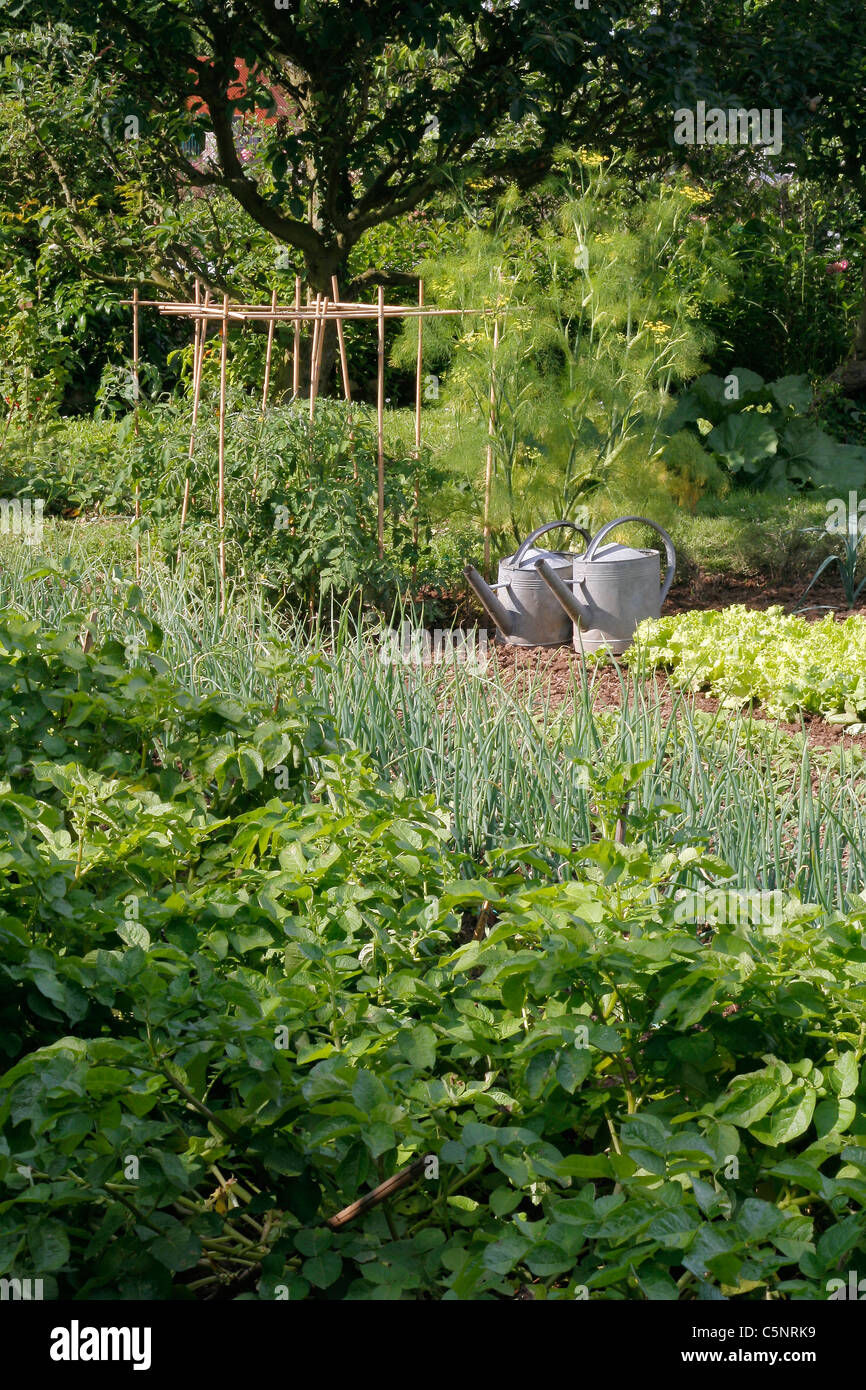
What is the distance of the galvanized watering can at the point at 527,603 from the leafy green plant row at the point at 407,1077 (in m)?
3.34

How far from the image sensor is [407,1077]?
162 cm

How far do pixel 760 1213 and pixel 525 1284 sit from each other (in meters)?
0.41

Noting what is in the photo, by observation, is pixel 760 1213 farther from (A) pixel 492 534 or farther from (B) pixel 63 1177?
(A) pixel 492 534

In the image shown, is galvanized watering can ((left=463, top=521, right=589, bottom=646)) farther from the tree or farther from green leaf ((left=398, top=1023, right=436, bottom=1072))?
green leaf ((left=398, top=1023, right=436, bottom=1072))

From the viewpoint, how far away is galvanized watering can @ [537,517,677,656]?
5.39m

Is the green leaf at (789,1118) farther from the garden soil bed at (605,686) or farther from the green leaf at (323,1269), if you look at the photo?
the garden soil bed at (605,686)

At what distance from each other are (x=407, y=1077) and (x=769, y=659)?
3.32 m

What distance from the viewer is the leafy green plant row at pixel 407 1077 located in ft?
4.75

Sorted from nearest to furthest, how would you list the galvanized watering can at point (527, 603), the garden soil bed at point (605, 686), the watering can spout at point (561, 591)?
the garden soil bed at point (605, 686) → the watering can spout at point (561, 591) → the galvanized watering can at point (527, 603)

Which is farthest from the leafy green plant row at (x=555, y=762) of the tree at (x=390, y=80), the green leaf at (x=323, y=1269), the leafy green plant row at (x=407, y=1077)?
the tree at (x=390, y=80)

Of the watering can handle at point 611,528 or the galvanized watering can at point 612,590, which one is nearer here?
the watering can handle at point 611,528

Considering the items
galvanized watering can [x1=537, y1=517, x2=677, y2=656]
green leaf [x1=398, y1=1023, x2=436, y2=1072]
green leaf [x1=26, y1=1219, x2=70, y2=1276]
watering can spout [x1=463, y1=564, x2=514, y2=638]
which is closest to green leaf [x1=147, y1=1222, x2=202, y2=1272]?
green leaf [x1=26, y1=1219, x2=70, y2=1276]

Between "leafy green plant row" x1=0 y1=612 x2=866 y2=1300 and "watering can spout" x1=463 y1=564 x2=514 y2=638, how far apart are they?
298 cm

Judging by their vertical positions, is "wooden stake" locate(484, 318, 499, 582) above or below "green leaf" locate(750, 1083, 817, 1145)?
above
